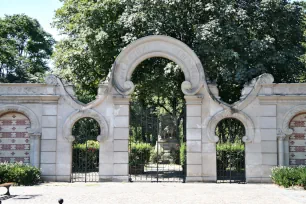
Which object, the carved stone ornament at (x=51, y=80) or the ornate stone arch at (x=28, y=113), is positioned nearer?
the ornate stone arch at (x=28, y=113)

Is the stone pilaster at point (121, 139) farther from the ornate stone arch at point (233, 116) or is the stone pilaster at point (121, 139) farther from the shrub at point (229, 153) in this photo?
Result: the shrub at point (229, 153)

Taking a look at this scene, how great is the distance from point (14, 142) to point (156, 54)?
686 centimetres

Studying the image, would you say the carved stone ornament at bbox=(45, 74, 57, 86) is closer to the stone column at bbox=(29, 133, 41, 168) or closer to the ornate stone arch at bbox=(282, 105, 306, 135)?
the stone column at bbox=(29, 133, 41, 168)

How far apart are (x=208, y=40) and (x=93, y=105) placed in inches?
233

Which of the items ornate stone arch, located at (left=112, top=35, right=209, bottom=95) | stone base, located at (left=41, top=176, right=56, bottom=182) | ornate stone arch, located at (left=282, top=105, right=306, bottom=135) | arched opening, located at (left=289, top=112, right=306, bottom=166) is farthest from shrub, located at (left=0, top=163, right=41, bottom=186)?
arched opening, located at (left=289, top=112, right=306, bottom=166)

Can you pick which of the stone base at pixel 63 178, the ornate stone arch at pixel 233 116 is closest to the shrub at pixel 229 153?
the ornate stone arch at pixel 233 116

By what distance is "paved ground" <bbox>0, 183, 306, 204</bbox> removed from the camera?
36.8 ft

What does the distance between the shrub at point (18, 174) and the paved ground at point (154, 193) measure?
0.43 m

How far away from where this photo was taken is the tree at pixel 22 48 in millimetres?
34344

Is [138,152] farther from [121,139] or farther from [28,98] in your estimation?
[28,98]

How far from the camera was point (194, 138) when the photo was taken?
52.3ft

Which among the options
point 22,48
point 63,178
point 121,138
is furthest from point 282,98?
point 22,48

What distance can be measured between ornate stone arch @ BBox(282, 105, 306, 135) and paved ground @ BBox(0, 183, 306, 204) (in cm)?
234

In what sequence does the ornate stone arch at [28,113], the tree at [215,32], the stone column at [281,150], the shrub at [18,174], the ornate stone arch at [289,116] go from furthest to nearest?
1. the tree at [215,32]
2. the ornate stone arch at [28,113]
3. the ornate stone arch at [289,116]
4. the stone column at [281,150]
5. the shrub at [18,174]
